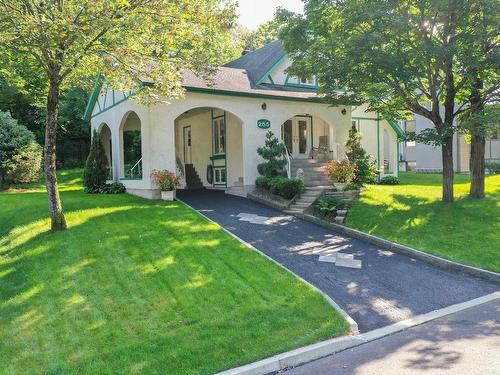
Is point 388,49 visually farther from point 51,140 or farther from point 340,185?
point 51,140

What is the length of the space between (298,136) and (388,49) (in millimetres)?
7890

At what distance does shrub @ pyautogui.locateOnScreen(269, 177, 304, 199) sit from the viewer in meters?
13.8

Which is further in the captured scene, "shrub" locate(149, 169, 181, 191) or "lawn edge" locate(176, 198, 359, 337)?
"shrub" locate(149, 169, 181, 191)

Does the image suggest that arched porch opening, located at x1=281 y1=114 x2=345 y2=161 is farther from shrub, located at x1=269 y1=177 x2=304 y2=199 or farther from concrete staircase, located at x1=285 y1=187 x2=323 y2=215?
shrub, located at x1=269 y1=177 x2=304 y2=199

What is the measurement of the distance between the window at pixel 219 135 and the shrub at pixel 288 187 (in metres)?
4.65

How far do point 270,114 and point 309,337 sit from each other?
1236cm

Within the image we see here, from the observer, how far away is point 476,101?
503 inches

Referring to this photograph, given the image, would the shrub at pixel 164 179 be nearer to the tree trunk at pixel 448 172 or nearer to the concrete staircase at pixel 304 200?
the concrete staircase at pixel 304 200

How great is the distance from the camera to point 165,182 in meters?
14.1

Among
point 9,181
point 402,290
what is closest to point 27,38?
point 402,290

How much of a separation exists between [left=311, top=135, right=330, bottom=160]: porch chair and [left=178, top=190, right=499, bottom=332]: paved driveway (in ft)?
25.0

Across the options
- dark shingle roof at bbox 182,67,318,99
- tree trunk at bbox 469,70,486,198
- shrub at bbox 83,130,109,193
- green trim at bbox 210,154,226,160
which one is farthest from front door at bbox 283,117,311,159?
shrub at bbox 83,130,109,193

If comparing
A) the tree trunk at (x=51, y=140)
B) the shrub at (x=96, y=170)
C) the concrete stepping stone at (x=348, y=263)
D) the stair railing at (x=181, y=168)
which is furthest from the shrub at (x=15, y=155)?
the concrete stepping stone at (x=348, y=263)

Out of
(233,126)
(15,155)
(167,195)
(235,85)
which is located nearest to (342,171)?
(233,126)
